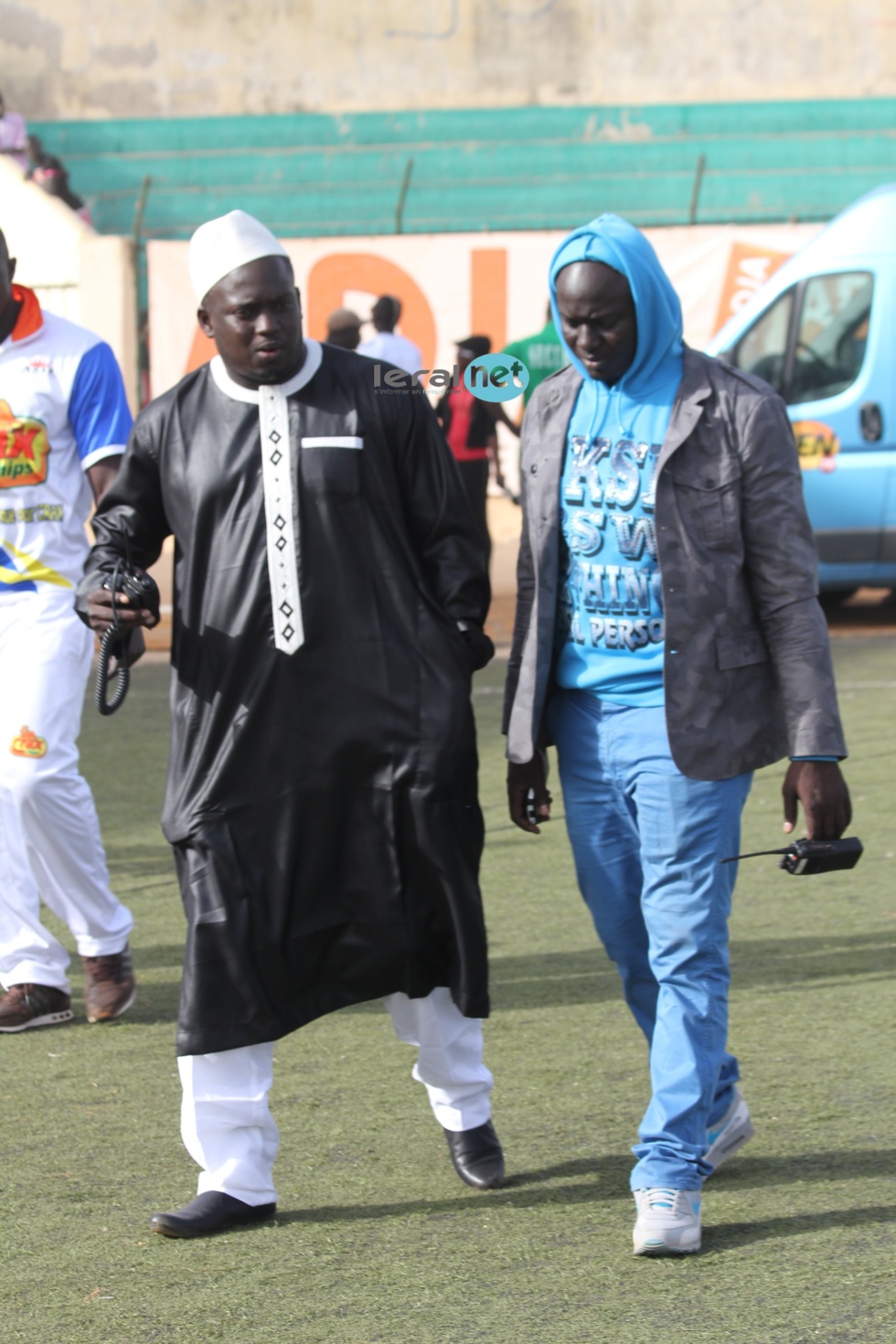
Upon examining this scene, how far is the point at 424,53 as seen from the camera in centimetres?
2634

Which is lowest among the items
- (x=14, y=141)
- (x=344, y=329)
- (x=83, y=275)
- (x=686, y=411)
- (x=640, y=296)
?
(x=686, y=411)

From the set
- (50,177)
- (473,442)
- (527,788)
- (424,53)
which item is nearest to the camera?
(527,788)

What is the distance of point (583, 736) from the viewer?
3.85 meters

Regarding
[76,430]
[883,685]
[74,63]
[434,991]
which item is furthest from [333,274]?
[434,991]

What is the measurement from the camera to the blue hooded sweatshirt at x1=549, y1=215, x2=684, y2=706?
367cm

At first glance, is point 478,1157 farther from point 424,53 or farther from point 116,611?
point 424,53

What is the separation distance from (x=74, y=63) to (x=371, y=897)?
80.7 ft

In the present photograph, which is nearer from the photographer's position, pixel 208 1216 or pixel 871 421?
pixel 208 1216

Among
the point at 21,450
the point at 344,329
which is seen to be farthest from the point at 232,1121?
the point at 344,329

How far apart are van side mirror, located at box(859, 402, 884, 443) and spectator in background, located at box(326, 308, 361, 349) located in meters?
3.56

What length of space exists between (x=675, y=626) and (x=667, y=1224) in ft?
3.68

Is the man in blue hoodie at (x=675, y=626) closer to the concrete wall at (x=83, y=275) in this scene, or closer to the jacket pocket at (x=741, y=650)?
the jacket pocket at (x=741, y=650)

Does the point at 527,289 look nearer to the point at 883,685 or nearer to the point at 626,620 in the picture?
the point at 883,685

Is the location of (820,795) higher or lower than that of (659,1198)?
higher
